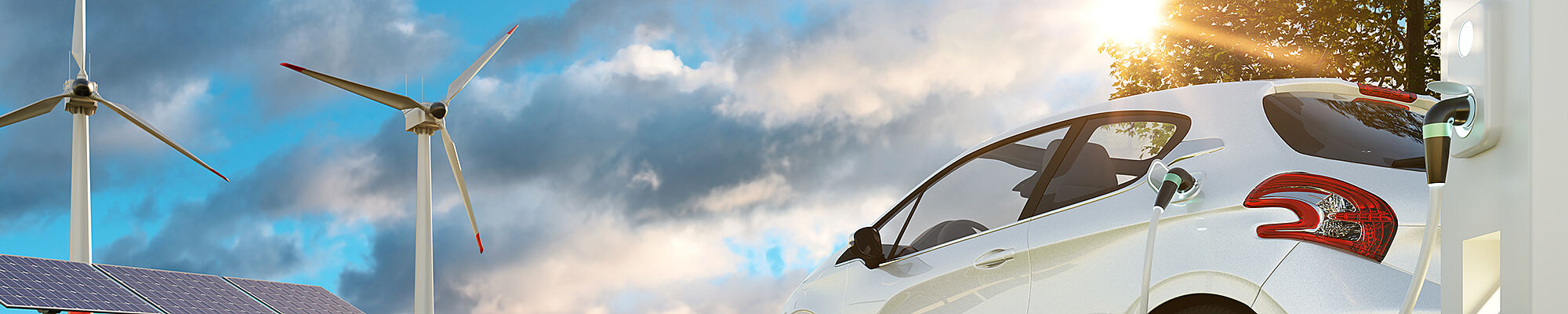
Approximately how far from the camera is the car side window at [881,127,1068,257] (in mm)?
4594

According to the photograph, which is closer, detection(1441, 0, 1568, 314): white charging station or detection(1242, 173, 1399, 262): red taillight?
detection(1441, 0, 1568, 314): white charging station

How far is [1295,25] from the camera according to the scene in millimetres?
12961

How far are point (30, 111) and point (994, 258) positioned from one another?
96.1 ft

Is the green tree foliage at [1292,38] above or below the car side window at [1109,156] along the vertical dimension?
above

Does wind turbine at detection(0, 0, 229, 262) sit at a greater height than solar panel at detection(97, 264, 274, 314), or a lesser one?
greater

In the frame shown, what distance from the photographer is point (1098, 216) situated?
156 inches

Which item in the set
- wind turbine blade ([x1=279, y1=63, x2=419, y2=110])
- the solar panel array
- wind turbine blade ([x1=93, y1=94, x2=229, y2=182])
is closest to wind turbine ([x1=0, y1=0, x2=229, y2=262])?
wind turbine blade ([x1=93, y1=94, x2=229, y2=182])

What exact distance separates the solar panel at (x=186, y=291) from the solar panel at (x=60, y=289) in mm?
374

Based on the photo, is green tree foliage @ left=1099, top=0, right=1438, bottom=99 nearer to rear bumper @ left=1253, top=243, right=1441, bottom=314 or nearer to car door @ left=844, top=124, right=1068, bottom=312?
car door @ left=844, top=124, right=1068, bottom=312

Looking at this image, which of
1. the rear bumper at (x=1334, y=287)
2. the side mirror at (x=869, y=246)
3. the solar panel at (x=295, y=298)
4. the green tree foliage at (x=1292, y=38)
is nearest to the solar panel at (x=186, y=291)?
the solar panel at (x=295, y=298)

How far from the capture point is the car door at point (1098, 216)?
3795 millimetres

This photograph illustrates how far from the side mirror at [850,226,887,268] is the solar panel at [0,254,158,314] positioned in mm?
17226

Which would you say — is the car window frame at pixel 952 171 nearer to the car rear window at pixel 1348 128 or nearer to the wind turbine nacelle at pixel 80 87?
the car rear window at pixel 1348 128

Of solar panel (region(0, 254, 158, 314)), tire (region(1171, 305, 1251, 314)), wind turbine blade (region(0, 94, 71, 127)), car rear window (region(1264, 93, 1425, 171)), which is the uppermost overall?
wind turbine blade (region(0, 94, 71, 127))
